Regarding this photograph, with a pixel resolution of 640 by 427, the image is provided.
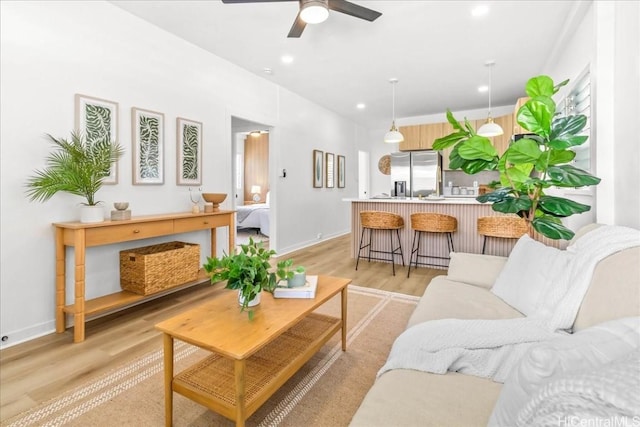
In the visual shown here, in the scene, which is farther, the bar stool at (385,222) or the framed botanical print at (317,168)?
the framed botanical print at (317,168)

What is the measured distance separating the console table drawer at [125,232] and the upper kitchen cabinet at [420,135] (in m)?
5.30

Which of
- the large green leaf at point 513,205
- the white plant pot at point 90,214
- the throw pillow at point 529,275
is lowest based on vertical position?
the throw pillow at point 529,275

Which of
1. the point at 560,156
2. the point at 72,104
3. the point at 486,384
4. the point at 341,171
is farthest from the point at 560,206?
the point at 341,171

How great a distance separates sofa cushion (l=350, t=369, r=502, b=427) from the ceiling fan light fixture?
7.99 feet

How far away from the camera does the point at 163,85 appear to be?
10.6 feet

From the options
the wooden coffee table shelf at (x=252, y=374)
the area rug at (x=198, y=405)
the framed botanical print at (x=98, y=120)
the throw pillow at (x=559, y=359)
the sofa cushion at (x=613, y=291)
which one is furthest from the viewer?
the framed botanical print at (x=98, y=120)

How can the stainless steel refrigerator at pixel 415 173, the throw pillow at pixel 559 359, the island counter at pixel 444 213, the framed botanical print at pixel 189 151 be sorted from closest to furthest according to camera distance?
the throw pillow at pixel 559 359, the framed botanical print at pixel 189 151, the island counter at pixel 444 213, the stainless steel refrigerator at pixel 415 173

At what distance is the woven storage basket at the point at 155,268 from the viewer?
8.84ft

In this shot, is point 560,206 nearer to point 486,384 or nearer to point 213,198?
point 486,384

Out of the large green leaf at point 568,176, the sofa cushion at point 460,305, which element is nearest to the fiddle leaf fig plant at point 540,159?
the large green leaf at point 568,176

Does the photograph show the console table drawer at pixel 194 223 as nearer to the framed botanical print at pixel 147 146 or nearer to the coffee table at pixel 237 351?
the framed botanical print at pixel 147 146

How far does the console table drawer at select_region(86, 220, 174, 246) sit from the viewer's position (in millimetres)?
2361

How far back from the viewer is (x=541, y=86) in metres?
1.64

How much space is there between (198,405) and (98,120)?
2.46 meters
